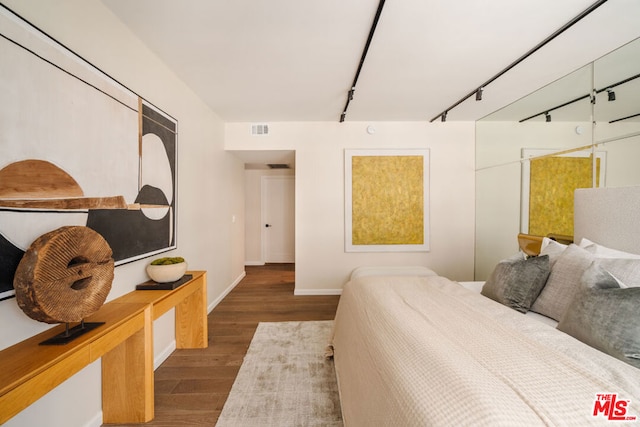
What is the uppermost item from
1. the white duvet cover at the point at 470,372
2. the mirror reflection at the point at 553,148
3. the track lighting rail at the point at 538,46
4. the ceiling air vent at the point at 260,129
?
the track lighting rail at the point at 538,46

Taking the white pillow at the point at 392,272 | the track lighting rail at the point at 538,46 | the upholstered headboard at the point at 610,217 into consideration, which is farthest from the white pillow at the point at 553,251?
the track lighting rail at the point at 538,46

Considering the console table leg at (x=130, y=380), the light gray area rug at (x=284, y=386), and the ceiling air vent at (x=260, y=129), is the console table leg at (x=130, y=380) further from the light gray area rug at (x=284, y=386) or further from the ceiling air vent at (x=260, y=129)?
the ceiling air vent at (x=260, y=129)

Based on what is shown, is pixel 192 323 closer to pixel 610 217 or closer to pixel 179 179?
pixel 179 179

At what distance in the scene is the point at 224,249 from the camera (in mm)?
3787

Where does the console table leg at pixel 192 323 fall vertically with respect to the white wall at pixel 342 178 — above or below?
below

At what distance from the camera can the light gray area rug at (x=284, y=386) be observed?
156cm

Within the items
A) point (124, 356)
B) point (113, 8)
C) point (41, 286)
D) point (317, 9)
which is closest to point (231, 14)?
point (317, 9)

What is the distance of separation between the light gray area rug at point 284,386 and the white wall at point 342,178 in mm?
1556

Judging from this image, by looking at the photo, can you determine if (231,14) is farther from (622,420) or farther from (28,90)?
(622,420)

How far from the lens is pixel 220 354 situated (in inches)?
88.8

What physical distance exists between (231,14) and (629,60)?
110 inches

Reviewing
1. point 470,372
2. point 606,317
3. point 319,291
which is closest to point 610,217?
point 606,317

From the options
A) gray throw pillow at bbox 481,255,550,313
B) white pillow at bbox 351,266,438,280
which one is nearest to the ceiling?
gray throw pillow at bbox 481,255,550,313

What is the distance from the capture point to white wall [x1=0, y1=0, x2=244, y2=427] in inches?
48.9
